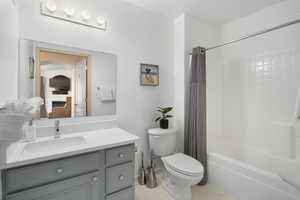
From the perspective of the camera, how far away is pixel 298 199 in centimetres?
127

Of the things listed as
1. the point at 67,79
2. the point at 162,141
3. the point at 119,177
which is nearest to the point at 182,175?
the point at 162,141

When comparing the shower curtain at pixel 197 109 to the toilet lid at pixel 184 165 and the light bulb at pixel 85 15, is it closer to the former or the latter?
the toilet lid at pixel 184 165

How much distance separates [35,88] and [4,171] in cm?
Result: 81

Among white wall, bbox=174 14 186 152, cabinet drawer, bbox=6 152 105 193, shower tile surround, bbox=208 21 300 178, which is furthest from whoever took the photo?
white wall, bbox=174 14 186 152

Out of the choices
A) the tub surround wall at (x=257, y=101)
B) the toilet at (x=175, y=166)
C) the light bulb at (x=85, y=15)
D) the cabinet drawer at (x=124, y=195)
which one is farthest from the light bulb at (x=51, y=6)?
the tub surround wall at (x=257, y=101)

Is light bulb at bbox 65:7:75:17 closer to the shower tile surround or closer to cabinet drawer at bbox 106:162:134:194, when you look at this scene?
cabinet drawer at bbox 106:162:134:194

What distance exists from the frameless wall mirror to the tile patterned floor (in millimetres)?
1028

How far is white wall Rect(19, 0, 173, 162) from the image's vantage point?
147cm

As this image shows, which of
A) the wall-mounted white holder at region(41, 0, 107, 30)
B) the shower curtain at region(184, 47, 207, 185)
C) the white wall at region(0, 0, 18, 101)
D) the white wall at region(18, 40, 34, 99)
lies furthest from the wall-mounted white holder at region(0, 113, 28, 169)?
the shower curtain at region(184, 47, 207, 185)

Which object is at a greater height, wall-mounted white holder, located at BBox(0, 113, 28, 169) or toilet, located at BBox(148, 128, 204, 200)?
wall-mounted white holder, located at BBox(0, 113, 28, 169)

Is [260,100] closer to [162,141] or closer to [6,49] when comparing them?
[162,141]

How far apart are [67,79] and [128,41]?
89 centimetres

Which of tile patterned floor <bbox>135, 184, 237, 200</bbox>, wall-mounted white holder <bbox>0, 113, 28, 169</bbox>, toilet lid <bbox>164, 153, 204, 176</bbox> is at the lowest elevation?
tile patterned floor <bbox>135, 184, 237, 200</bbox>

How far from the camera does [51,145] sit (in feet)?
4.47
